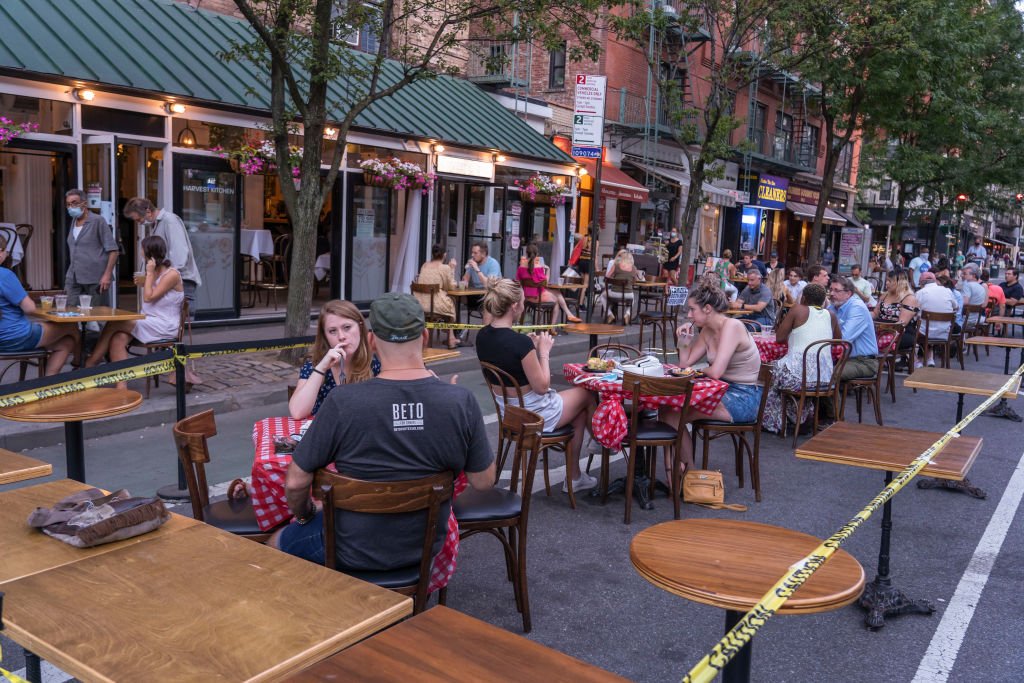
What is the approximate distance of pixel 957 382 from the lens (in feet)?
22.5

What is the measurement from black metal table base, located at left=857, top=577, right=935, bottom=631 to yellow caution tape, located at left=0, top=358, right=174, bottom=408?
4.48 metres

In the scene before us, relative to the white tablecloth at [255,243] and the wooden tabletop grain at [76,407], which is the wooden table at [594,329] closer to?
the wooden tabletop grain at [76,407]

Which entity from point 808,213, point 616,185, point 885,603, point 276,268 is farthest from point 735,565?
point 808,213

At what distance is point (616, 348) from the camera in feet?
25.1

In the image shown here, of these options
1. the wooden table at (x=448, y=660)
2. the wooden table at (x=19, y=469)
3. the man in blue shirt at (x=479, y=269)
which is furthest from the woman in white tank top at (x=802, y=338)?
the wooden table at (x=448, y=660)

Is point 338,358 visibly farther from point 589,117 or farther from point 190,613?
point 589,117

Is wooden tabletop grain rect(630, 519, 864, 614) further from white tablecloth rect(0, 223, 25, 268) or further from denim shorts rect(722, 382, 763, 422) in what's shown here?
white tablecloth rect(0, 223, 25, 268)

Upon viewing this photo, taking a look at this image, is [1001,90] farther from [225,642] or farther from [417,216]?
[225,642]

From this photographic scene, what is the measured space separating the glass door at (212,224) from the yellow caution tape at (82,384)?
6892 mm

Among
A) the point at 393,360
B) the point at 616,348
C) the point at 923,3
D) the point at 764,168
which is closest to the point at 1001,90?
the point at 764,168

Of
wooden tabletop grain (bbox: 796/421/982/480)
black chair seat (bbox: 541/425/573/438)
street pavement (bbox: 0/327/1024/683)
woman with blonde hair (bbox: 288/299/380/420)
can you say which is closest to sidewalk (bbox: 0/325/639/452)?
street pavement (bbox: 0/327/1024/683)

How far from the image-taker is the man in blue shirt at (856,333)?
8734 millimetres

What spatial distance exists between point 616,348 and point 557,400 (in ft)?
5.86

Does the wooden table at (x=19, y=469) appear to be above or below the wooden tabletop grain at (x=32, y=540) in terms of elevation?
below
